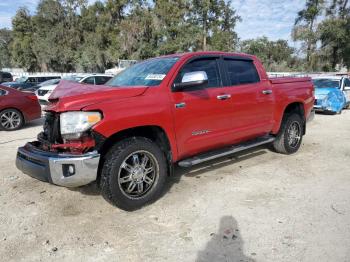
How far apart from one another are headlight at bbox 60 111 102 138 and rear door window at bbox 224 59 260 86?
7.60 feet

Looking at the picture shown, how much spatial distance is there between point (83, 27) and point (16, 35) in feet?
46.3

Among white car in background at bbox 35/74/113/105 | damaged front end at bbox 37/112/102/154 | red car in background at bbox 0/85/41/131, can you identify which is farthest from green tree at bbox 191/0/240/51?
damaged front end at bbox 37/112/102/154

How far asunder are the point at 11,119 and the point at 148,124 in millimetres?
7052

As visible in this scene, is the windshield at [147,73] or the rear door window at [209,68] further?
the rear door window at [209,68]

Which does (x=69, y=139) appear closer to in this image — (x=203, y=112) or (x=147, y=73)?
(x=147, y=73)

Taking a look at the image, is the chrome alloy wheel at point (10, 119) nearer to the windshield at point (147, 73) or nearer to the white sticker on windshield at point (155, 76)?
the windshield at point (147, 73)

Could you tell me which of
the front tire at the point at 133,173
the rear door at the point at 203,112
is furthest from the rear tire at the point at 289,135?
the front tire at the point at 133,173

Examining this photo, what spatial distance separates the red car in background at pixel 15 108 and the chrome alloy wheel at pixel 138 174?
22.7ft

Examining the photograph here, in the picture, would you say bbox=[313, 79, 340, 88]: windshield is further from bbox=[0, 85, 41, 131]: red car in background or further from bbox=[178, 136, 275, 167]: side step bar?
bbox=[0, 85, 41, 131]: red car in background

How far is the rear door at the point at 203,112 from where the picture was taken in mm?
4305

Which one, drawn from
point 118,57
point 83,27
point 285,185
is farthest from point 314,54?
point 83,27

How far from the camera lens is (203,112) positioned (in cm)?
452

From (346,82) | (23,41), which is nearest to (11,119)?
(346,82)

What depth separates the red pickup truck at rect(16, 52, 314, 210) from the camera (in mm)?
3586
